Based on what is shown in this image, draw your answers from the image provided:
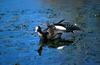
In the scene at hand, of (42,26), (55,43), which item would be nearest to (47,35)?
(55,43)

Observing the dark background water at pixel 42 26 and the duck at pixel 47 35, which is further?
the duck at pixel 47 35

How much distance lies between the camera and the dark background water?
46.6ft

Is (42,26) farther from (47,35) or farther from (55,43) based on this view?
(55,43)

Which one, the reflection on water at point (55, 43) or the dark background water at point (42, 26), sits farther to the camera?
the reflection on water at point (55, 43)

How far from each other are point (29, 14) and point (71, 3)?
17.3 ft

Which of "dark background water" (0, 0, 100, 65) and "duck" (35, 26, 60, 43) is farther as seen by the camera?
"duck" (35, 26, 60, 43)

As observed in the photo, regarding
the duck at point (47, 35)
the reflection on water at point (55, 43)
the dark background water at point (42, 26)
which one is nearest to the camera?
the dark background water at point (42, 26)

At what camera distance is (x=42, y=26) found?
20.1m

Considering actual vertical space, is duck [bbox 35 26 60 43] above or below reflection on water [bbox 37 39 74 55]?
above

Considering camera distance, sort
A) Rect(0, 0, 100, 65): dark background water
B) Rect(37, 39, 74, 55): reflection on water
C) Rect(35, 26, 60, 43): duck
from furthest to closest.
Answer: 1. Rect(35, 26, 60, 43): duck
2. Rect(37, 39, 74, 55): reflection on water
3. Rect(0, 0, 100, 65): dark background water

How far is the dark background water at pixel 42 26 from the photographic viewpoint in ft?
46.6

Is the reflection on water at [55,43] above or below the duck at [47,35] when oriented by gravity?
below

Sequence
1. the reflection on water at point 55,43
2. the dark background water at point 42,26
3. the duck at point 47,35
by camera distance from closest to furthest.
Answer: the dark background water at point 42,26
the reflection on water at point 55,43
the duck at point 47,35

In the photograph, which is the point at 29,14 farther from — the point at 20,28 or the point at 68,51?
the point at 68,51
